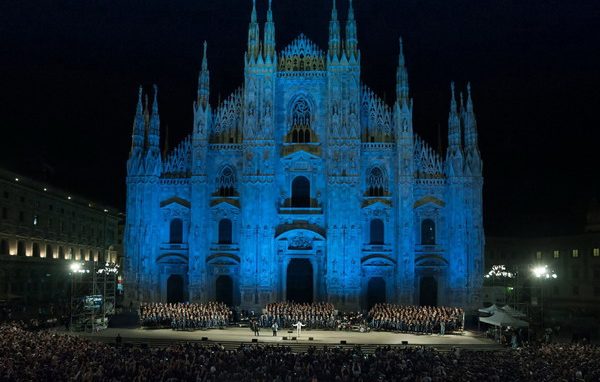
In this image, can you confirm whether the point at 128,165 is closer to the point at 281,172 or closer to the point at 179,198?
the point at 179,198

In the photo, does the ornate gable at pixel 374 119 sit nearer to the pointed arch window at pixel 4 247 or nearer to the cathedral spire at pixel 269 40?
the cathedral spire at pixel 269 40

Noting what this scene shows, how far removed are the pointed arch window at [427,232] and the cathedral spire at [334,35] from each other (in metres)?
16.7

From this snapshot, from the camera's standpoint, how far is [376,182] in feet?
185

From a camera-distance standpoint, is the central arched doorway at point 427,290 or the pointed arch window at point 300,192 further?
the pointed arch window at point 300,192

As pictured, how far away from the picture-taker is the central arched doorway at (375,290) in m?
55.5

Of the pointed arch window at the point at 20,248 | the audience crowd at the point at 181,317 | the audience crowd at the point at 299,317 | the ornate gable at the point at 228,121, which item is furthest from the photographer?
the pointed arch window at the point at 20,248

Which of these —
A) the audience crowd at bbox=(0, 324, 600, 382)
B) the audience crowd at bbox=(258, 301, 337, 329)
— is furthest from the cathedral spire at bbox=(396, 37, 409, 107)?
the audience crowd at bbox=(0, 324, 600, 382)

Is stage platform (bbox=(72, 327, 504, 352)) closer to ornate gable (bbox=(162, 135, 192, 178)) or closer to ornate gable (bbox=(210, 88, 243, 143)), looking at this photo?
ornate gable (bbox=(162, 135, 192, 178))

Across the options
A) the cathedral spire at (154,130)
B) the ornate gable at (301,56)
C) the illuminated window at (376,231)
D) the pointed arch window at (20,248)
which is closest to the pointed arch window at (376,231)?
the illuminated window at (376,231)

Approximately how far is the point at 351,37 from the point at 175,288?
27.4 meters

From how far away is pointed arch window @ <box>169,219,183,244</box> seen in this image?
56.5 metres

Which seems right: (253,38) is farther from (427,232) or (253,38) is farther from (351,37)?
(427,232)

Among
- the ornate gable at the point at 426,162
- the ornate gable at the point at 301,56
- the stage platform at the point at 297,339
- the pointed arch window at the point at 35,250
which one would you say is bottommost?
the stage platform at the point at 297,339

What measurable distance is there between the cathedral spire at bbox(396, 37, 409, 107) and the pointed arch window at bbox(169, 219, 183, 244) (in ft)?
73.5
